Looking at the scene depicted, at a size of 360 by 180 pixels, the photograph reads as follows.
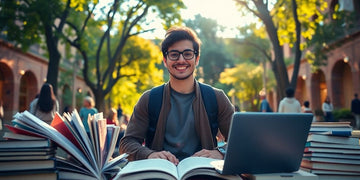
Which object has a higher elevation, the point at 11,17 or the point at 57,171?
the point at 11,17

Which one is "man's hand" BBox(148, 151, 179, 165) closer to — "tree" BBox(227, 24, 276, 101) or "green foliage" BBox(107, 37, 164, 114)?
"tree" BBox(227, 24, 276, 101)

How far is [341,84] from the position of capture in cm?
2156

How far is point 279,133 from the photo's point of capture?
154 centimetres

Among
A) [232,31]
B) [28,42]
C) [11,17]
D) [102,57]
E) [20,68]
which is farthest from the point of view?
[102,57]

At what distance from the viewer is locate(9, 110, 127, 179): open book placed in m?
1.63

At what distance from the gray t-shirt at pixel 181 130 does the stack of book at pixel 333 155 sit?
800 mm

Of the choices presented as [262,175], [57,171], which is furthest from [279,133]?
[57,171]

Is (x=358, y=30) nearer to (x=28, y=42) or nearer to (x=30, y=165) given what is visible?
(x=28, y=42)

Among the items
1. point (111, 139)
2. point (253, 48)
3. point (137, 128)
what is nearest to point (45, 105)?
point (137, 128)

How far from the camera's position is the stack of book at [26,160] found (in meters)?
1.49

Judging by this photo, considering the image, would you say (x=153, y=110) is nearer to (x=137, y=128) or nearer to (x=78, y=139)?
(x=137, y=128)

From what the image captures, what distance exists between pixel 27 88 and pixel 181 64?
80.0 feet

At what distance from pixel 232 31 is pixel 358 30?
707cm

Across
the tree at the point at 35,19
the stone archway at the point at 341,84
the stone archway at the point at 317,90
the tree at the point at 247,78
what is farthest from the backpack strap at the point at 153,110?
the tree at the point at 247,78
